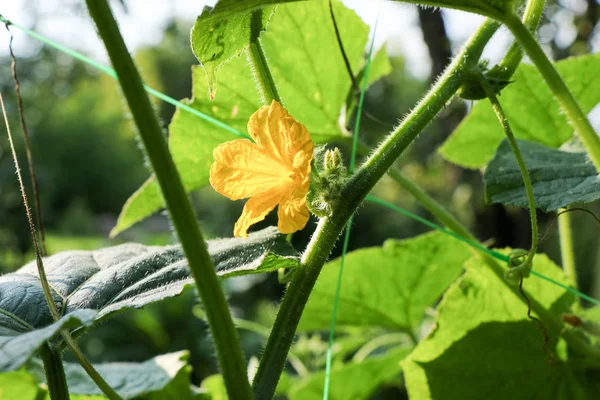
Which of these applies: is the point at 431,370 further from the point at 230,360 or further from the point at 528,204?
the point at 230,360

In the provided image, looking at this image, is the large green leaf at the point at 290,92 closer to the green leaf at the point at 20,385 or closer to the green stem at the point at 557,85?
the green leaf at the point at 20,385

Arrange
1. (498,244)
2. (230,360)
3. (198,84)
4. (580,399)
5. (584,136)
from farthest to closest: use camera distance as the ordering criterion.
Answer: (498,244) < (198,84) < (580,399) < (584,136) < (230,360)

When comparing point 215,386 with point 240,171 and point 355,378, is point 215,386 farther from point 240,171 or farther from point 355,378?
point 240,171

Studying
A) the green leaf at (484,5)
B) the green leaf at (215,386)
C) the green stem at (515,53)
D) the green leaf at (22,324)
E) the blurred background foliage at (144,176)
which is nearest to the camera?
the green leaf at (22,324)

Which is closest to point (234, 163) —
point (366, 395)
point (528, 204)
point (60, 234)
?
point (528, 204)

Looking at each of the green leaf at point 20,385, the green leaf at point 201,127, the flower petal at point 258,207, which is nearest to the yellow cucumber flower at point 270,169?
the flower petal at point 258,207

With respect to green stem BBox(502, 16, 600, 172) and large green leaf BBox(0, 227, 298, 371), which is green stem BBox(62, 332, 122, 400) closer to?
large green leaf BBox(0, 227, 298, 371)
